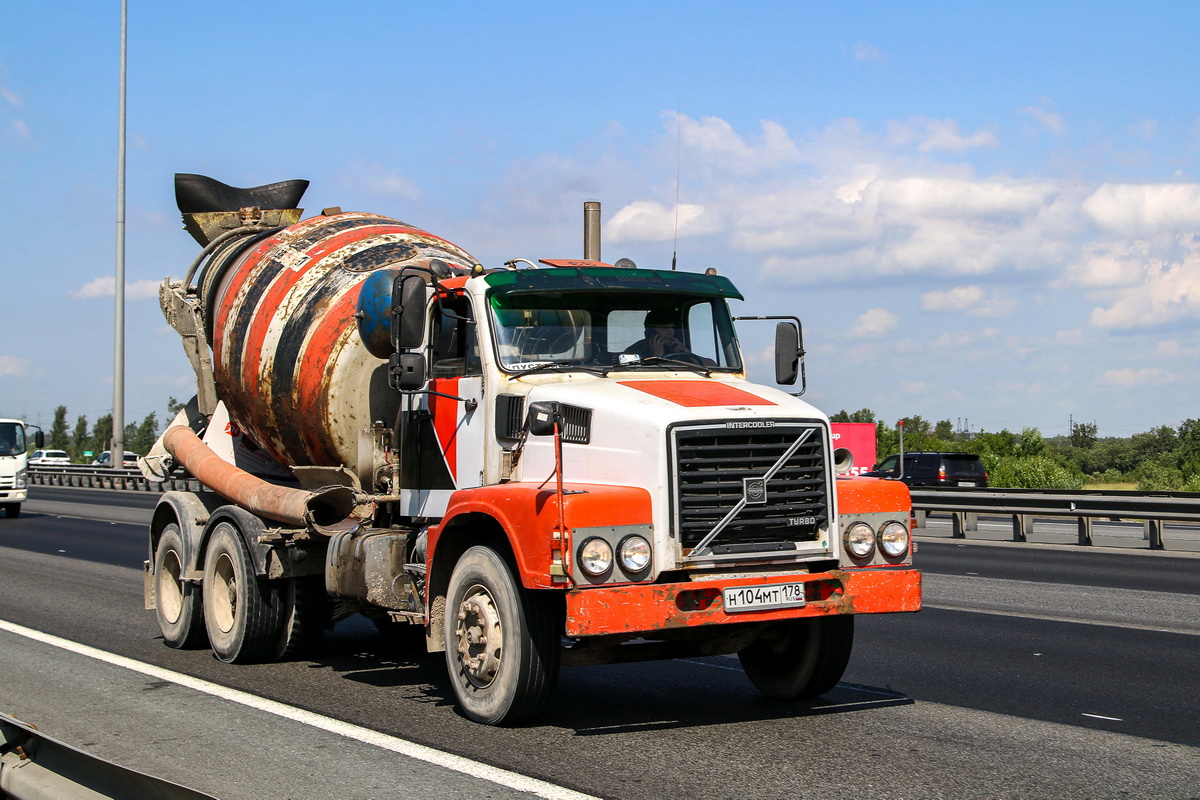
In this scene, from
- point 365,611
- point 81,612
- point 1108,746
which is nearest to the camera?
point 1108,746

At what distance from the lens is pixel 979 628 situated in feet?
40.2

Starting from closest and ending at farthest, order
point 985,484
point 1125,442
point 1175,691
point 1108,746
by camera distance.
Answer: point 1108,746 → point 1175,691 → point 985,484 → point 1125,442

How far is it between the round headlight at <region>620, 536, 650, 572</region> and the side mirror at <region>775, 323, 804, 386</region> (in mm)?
2528

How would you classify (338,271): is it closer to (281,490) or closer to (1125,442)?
(281,490)

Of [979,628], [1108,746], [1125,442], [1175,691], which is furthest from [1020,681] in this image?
[1125,442]

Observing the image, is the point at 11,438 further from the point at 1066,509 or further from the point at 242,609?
the point at 242,609

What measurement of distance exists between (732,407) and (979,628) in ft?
19.5

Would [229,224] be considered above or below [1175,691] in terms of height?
above

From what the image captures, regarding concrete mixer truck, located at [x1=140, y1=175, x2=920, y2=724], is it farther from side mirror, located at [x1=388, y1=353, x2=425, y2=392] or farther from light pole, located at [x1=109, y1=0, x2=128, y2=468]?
light pole, located at [x1=109, y1=0, x2=128, y2=468]

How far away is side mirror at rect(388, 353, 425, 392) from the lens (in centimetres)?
845

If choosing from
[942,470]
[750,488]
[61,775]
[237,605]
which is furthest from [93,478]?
[61,775]

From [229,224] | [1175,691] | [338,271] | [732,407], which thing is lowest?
[1175,691]

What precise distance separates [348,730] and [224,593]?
385 cm

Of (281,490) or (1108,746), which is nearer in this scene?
(1108,746)
